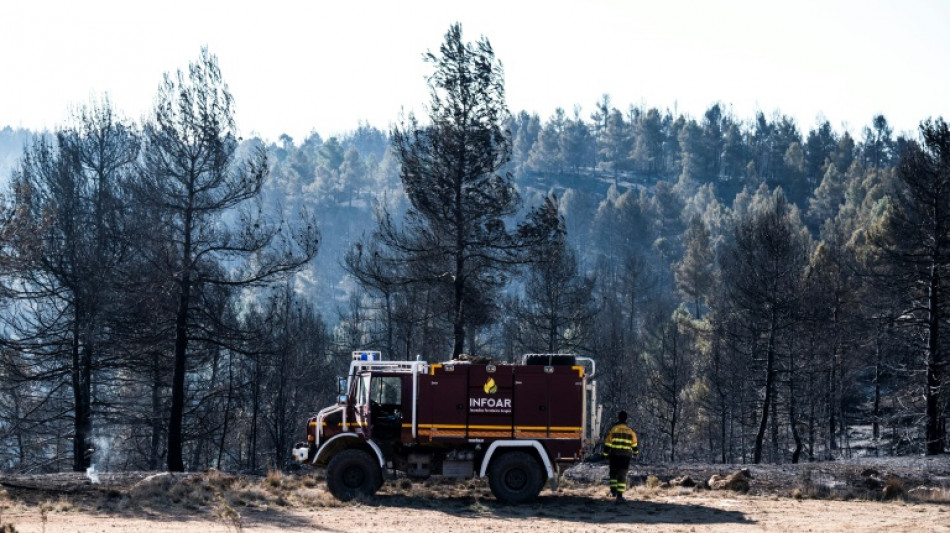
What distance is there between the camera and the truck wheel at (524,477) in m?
19.7

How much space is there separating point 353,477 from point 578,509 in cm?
451

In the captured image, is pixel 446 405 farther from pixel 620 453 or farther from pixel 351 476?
pixel 620 453

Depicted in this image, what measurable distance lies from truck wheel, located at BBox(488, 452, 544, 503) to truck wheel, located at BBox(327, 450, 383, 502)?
231cm

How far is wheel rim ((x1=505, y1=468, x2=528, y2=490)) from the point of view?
1980cm

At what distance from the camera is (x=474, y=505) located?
19453 mm

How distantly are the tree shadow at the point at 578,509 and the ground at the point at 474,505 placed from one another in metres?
0.02

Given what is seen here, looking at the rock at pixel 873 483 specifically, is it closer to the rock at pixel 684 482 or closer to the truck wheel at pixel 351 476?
the rock at pixel 684 482

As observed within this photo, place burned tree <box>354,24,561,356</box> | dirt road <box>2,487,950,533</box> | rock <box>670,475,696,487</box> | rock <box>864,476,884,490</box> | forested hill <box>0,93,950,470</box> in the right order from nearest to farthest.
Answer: dirt road <box>2,487,950,533</box> → rock <box>864,476,884,490</box> → rock <box>670,475,696,487</box> → burned tree <box>354,24,561,356</box> → forested hill <box>0,93,950,470</box>

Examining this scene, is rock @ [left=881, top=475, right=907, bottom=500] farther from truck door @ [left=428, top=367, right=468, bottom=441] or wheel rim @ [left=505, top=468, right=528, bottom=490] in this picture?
truck door @ [left=428, top=367, right=468, bottom=441]

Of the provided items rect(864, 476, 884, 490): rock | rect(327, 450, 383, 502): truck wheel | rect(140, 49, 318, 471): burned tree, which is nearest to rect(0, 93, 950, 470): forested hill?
rect(140, 49, 318, 471): burned tree

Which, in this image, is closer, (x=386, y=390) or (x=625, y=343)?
(x=386, y=390)

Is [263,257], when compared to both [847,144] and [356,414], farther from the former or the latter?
[847,144]

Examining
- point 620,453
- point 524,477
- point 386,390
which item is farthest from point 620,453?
point 386,390

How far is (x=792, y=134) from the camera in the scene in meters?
172
